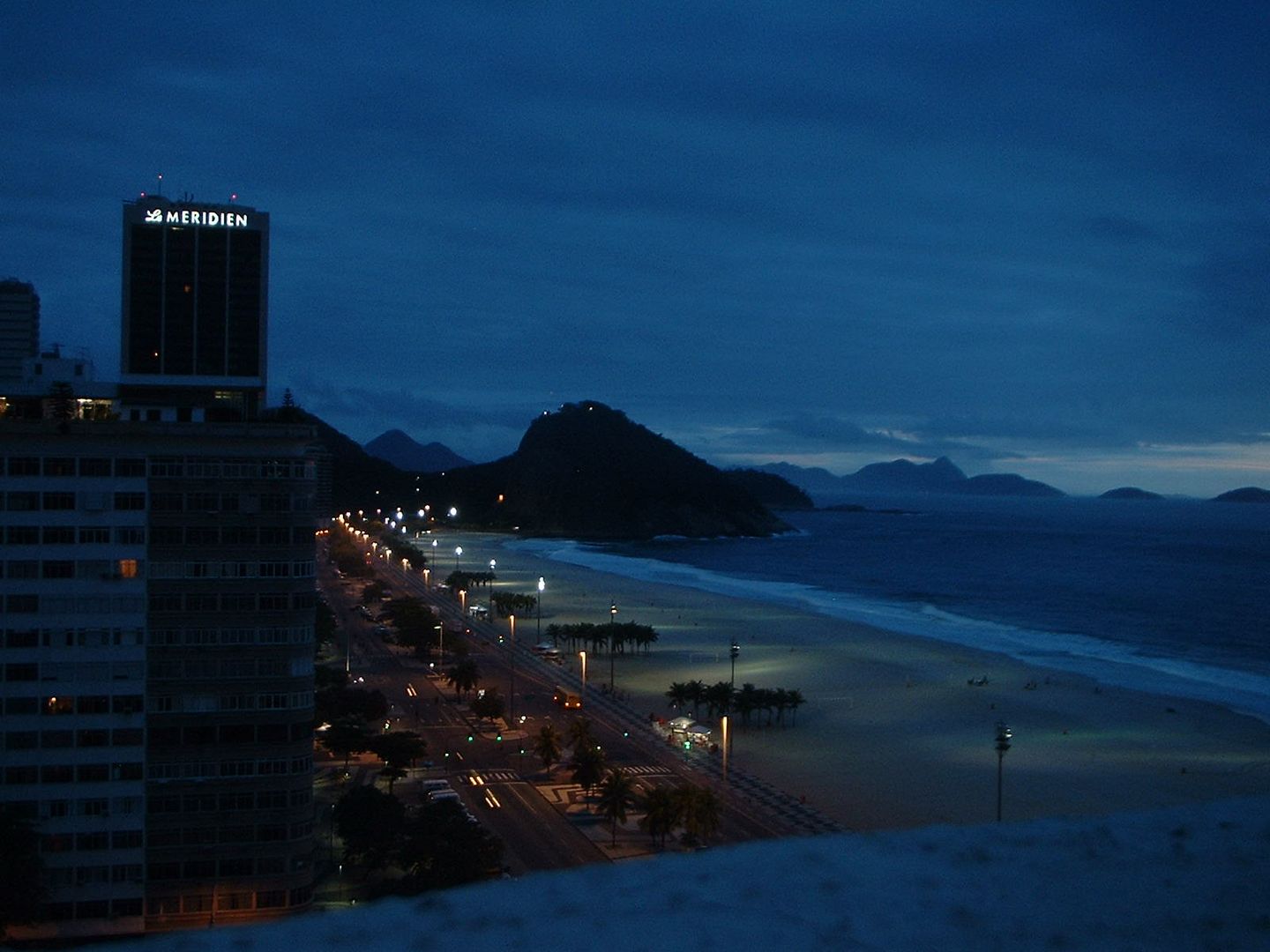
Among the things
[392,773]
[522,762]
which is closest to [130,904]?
[392,773]

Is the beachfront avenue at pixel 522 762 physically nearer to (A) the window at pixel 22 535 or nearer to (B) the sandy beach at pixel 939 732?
(B) the sandy beach at pixel 939 732

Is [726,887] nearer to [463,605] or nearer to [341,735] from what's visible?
[341,735]

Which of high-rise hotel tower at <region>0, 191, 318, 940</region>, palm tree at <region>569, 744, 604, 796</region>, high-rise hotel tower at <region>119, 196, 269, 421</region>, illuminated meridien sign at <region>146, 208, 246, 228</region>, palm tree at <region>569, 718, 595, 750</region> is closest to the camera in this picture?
high-rise hotel tower at <region>0, 191, 318, 940</region>

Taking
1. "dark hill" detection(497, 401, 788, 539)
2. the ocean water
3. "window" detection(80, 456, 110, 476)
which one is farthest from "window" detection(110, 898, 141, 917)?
"dark hill" detection(497, 401, 788, 539)

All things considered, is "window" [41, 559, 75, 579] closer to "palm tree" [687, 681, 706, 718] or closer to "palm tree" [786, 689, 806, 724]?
"palm tree" [687, 681, 706, 718]

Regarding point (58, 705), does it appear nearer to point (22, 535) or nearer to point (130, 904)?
point (22, 535)

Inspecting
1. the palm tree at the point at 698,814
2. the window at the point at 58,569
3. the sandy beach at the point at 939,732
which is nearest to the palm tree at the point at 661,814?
the palm tree at the point at 698,814
